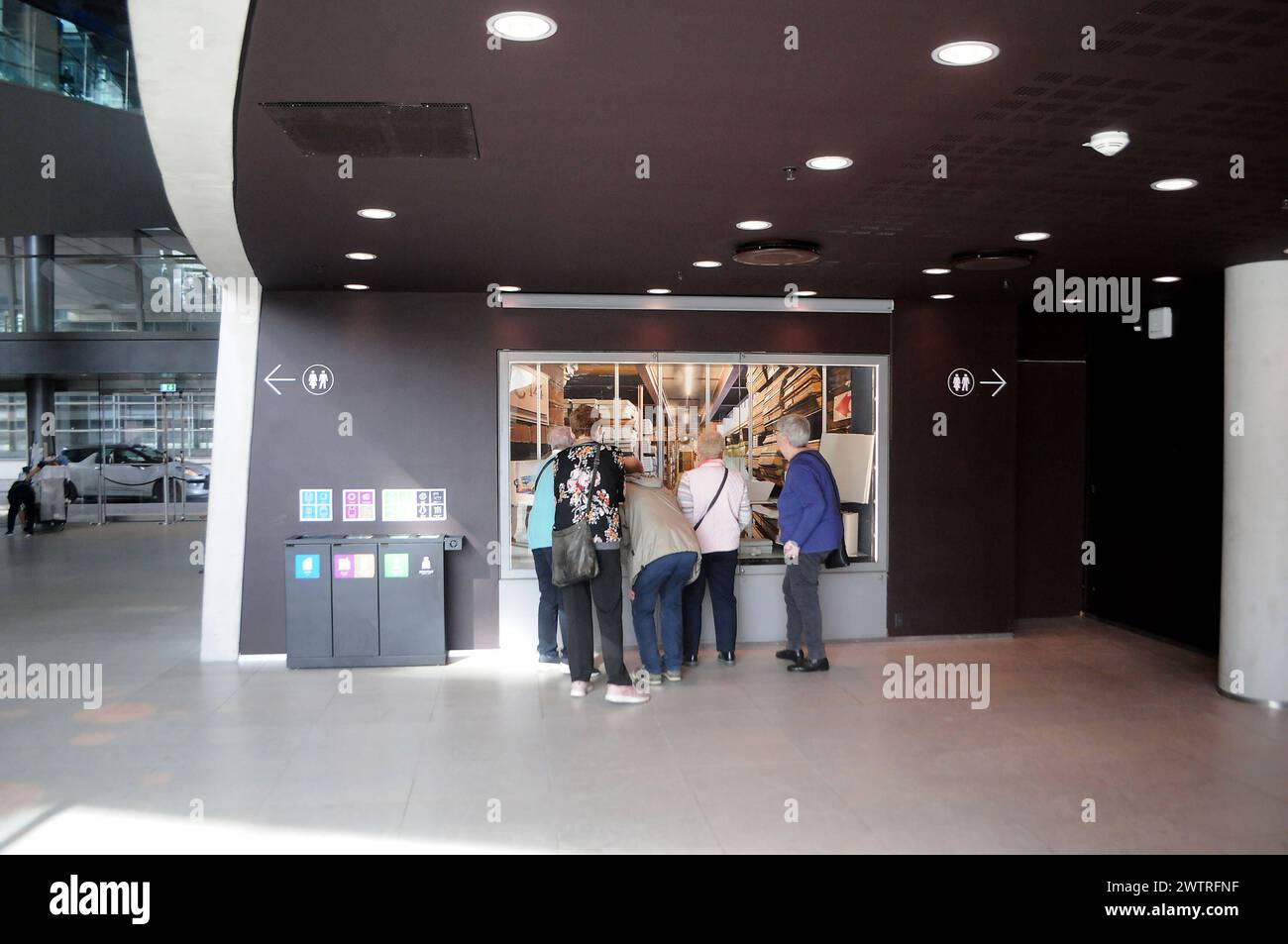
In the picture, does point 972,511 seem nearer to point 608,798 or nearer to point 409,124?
point 608,798

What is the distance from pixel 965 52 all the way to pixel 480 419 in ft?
15.9

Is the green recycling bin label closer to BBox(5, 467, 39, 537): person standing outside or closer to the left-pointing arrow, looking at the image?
the left-pointing arrow

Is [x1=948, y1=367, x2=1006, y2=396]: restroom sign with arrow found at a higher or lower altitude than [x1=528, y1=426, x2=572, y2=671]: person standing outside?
higher

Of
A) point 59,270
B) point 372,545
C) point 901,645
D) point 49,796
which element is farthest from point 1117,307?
point 59,270

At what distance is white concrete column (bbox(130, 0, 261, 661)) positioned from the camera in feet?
8.81

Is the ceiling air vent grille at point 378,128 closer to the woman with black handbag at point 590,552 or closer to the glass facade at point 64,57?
the woman with black handbag at point 590,552

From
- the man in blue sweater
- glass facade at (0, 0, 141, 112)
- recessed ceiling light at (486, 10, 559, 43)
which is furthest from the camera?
glass facade at (0, 0, 141, 112)

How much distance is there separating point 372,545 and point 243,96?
3.83 metres

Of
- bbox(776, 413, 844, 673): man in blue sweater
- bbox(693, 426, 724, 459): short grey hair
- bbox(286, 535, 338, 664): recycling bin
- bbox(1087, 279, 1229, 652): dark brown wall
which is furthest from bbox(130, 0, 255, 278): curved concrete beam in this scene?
bbox(1087, 279, 1229, 652): dark brown wall

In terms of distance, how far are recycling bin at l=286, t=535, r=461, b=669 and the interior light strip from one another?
75.2 inches

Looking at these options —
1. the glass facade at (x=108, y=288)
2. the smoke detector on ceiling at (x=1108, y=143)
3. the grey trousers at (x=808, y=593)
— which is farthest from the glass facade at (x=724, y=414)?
the glass facade at (x=108, y=288)

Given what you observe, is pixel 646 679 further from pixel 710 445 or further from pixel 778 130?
pixel 778 130

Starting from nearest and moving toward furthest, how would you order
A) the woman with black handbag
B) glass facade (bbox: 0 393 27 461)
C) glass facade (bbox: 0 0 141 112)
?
1. the woman with black handbag
2. glass facade (bbox: 0 0 141 112)
3. glass facade (bbox: 0 393 27 461)

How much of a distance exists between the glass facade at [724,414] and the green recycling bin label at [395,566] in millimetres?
895
